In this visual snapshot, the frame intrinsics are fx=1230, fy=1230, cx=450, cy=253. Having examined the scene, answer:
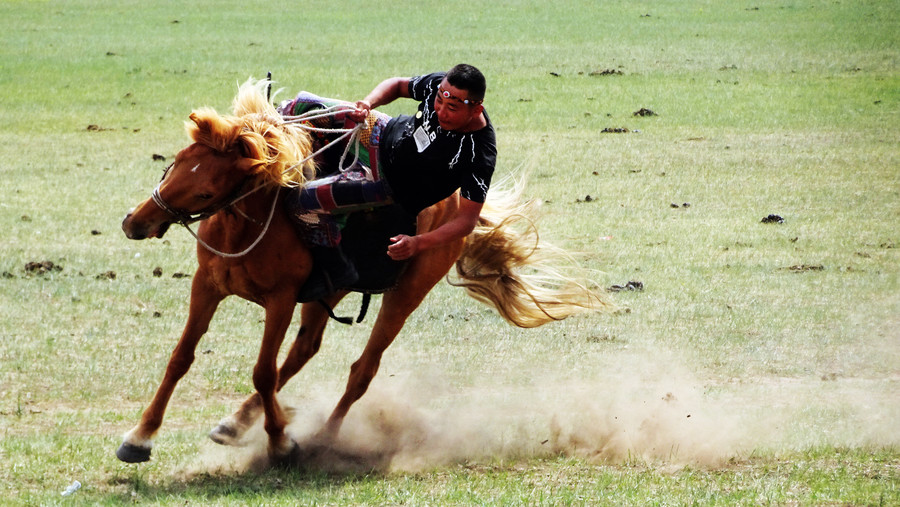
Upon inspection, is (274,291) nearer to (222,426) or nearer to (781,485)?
(222,426)

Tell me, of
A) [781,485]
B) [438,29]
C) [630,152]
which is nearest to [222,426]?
[781,485]

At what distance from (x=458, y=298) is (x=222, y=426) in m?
3.48

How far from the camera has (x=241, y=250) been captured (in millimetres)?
5496

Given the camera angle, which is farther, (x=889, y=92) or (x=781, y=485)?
(x=889, y=92)

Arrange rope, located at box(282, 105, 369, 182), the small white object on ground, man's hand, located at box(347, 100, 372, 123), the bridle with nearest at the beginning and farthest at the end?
the small white object on ground < the bridle < rope, located at box(282, 105, 369, 182) < man's hand, located at box(347, 100, 372, 123)

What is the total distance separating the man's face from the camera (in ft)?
18.2

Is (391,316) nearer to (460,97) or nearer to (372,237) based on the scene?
(372,237)

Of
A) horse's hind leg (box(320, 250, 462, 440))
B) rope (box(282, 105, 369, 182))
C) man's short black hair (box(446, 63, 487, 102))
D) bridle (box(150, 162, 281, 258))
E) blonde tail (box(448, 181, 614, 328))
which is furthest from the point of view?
blonde tail (box(448, 181, 614, 328))

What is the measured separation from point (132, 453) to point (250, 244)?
1047mm

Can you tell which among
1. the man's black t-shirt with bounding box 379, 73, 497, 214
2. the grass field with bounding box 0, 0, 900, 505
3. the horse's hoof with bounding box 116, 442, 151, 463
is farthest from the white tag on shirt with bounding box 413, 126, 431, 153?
the horse's hoof with bounding box 116, 442, 151, 463

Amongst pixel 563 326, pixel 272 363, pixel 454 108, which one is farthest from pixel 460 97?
pixel 563 326

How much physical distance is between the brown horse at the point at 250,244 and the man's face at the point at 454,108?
63cm

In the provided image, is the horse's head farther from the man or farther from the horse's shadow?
the horse's shadow

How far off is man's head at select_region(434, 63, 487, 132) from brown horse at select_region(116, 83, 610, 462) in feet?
2.16
